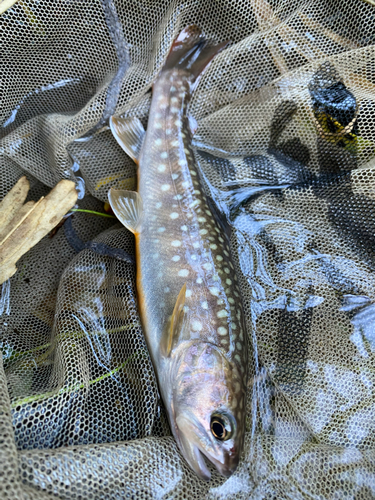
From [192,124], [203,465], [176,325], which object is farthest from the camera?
[192,124]

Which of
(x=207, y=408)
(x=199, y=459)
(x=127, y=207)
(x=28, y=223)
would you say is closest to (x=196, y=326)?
(x=207, y=408)

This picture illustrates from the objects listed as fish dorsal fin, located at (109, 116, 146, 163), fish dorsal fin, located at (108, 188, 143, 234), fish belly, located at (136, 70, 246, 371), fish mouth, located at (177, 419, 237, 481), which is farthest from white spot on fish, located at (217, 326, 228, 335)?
fish dorsal fin, located at (109, 116, 146, 163)

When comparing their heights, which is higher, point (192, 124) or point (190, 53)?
point (190, 53)

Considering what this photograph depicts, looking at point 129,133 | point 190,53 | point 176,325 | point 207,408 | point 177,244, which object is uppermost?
point 190,53

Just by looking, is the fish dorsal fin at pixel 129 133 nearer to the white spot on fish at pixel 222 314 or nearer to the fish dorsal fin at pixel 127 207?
the fish dorsal fin at pixel 127 207

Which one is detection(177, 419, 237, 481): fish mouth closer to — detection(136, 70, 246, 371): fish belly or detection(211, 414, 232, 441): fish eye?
detection(211, 414, 232, 441): fish eye

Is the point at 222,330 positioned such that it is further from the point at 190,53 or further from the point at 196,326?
the point at 190,53

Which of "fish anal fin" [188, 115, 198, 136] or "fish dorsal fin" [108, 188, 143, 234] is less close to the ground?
"fish anal fin" [188, 115, 198, 136]

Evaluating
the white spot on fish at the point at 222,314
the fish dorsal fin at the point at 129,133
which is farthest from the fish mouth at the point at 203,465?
the fish dorsal fin at the point at 129,133
